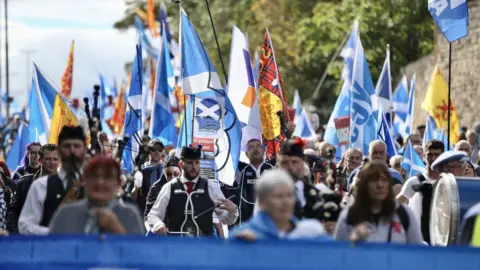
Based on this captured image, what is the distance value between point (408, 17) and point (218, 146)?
88.1 feet

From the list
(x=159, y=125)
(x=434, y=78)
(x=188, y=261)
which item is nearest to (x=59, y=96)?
(x=159, y=125)

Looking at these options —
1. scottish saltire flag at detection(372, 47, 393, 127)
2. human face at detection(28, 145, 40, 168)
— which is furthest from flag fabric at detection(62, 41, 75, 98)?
human face at detection(28, 145, 40, 168)

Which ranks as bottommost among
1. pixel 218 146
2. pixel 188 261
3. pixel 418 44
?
pixel 188 261

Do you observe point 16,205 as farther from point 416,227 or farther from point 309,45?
point 309,45

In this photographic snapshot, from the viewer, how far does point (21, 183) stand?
12164 mm

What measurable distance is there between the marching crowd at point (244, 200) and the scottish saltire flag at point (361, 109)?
400cm

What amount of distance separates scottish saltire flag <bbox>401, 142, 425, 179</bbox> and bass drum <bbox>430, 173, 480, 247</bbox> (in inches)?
256

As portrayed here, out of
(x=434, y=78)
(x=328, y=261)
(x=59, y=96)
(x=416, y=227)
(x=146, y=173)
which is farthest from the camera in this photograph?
(x=434, y=78)

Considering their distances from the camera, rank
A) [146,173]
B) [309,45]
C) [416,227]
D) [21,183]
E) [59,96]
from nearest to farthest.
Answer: [416,227] < [21,183] < [146,173] < [59,96] < [309,45]

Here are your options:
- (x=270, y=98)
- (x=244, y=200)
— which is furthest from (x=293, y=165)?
(x=270, y=98)

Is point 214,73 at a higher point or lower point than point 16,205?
higher

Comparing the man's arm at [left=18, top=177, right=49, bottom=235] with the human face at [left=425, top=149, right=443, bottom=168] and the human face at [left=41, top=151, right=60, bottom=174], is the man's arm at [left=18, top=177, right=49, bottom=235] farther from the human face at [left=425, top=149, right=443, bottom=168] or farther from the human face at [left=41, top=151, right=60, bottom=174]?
the human face at [left=425, top=149, right=443, bottom=168]

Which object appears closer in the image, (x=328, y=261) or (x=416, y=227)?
(x=328, y=261)

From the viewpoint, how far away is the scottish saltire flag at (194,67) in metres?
16.5
